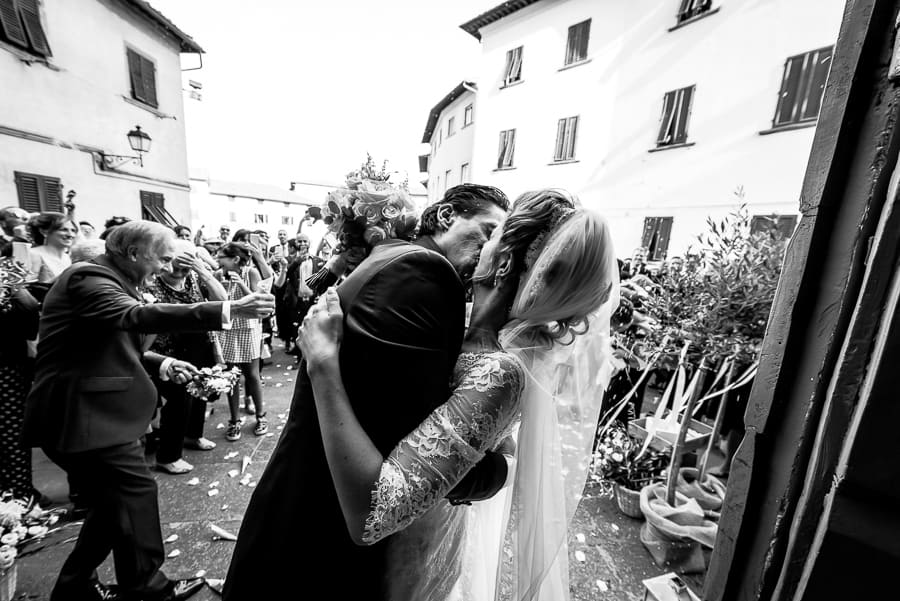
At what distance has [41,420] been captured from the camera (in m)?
1.88

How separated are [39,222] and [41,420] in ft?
10.1

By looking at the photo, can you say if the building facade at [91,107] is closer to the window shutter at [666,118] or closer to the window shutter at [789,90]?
the window shutter at [666,118]

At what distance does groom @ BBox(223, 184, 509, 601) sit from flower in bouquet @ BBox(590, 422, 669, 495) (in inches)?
101

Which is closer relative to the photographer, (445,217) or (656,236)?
(445,217)

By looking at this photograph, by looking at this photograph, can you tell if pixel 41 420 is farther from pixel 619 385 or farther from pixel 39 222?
pixel 619 385

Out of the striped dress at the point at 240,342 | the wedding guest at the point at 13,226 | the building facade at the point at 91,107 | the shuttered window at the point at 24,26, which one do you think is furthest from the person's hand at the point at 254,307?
the shuttered window at the point at 24,26

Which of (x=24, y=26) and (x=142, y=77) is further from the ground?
(x=142, y=77)

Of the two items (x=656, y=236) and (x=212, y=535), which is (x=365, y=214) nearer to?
(x=212, y=535)

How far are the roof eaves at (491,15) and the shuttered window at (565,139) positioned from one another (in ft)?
15.2

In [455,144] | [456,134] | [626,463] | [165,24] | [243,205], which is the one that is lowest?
[626,463]

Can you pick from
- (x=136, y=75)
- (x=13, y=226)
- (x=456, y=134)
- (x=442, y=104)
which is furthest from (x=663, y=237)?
(x=442, y=104)

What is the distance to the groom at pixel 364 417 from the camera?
954 millimetres

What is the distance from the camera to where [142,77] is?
1026cm

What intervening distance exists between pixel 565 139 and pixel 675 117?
329cm
